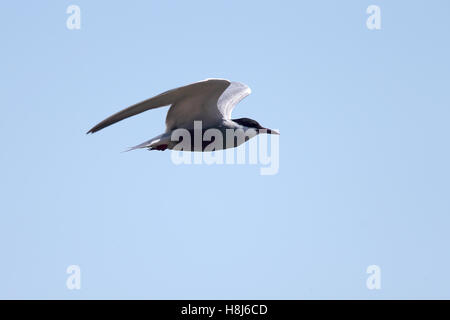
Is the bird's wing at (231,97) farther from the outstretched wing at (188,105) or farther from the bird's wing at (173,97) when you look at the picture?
the bird's wing at (173,97)

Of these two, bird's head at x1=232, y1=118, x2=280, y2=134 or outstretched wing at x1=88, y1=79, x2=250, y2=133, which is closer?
outstretched wing at x1=88, y1=79, x2=250, y2=133

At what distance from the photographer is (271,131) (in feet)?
45.4

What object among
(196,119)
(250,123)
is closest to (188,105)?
(196,119)

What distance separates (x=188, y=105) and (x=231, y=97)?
1.86m

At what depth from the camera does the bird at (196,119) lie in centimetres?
1165

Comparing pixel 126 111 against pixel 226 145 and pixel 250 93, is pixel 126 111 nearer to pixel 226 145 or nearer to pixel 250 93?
pixel 226 145

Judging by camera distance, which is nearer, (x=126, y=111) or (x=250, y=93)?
(x=126, y=111)

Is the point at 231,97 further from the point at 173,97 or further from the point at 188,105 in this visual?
the point at 173,97

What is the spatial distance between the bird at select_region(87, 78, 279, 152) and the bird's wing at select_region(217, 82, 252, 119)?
4 centimetres

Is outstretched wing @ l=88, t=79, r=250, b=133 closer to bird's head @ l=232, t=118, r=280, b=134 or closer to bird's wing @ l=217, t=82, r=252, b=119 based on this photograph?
bird's wing @ l=217, t=82, r=252, b=119

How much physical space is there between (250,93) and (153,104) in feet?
10.4

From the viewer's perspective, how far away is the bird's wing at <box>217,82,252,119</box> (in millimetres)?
13688

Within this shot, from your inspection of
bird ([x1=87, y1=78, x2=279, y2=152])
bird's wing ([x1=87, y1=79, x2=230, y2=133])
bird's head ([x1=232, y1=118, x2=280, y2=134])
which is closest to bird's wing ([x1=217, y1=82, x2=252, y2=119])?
bird ([x1=87, y1=78, x2=279, y2=152])
